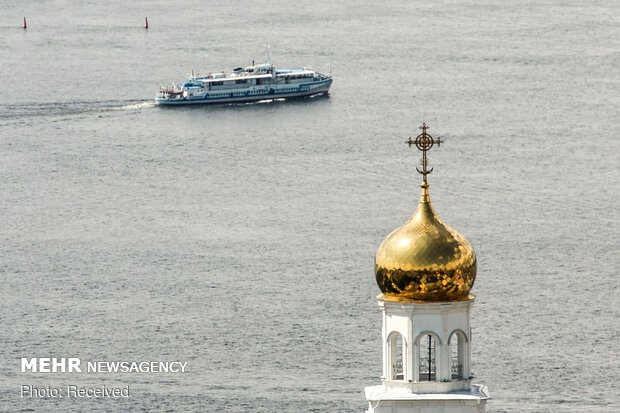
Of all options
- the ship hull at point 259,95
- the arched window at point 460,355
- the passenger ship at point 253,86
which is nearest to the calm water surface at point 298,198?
the ship hull at point 259,95

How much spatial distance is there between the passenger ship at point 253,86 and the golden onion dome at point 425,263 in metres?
119

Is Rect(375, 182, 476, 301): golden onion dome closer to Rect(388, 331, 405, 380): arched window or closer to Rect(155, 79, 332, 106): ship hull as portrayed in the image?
Rect(388, 331, 405, 380): arched window

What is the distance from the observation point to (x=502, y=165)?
116 m

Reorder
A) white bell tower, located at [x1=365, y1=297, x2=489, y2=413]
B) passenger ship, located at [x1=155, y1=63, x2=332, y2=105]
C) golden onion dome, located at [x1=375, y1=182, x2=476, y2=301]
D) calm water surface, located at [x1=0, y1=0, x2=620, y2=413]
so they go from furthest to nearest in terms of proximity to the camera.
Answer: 1. passenger ship, located at [x1=155, y1=63, x2=332, y2=105]
2. calm water surface, located at [x1=0, y1=0, x2=620, y2=413]
3. golden onion dome, located at [x1=375, y1=182, x2=476, y2=301]
4. white bell tower, located at [x1=365, y1=297, x2=489, y2=413]

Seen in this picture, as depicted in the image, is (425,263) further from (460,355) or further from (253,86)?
(253,86)

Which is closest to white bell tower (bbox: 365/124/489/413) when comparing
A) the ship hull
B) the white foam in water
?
the white foam in water

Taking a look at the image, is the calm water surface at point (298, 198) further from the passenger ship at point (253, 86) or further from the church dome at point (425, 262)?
the church dome at point (425, 262)

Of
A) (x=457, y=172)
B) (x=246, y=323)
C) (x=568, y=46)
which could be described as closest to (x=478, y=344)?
(x=246, y=323)

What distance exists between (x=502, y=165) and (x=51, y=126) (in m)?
29.3

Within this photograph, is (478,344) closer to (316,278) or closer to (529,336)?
(529,336)

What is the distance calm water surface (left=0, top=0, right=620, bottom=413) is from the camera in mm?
76625

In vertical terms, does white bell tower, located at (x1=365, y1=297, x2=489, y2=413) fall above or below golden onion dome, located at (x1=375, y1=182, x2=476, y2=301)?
below

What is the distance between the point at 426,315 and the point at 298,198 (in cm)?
8218

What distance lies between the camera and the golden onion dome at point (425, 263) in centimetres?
2673
